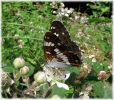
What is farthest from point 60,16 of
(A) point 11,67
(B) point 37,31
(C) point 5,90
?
(C) point 5,90

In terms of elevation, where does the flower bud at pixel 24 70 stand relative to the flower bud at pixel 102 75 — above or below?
above

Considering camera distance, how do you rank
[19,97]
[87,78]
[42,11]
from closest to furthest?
1. [19,97]
2. [87,78]
3. [42,11]

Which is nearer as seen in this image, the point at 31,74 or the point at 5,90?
the point at 5,90

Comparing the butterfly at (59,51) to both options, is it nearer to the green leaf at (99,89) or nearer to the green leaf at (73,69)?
the green leaf at (73,69)

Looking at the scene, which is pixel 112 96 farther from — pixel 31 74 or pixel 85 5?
pixel 85 5

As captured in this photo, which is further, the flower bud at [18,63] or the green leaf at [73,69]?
the green leaf at [73,69]

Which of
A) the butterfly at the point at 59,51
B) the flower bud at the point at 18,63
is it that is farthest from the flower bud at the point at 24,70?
the butterfly at the point at 59,51

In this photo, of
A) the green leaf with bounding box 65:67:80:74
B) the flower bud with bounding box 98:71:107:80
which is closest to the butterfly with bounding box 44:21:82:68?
the green leaf with bounding box 65:67:80:74

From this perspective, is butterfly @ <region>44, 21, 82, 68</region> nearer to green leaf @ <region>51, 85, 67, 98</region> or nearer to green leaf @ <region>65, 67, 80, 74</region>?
green leaf @ <region>65, 67, 80, 74</region>
